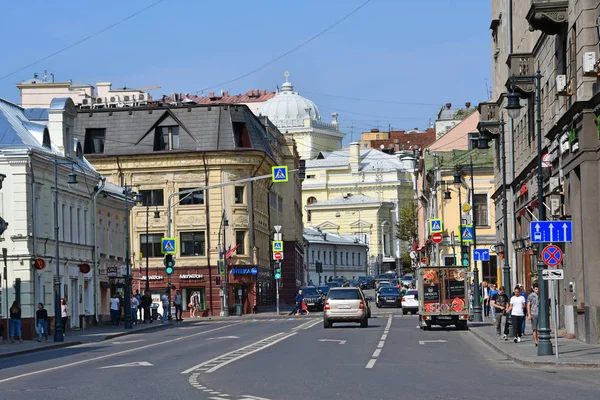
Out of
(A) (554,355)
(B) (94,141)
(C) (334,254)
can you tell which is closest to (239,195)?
(B) (94,141)

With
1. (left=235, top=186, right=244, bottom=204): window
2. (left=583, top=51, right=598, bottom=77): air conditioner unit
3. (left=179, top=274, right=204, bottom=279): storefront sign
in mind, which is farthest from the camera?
(left=235, top=186, right=244, bottom=204): window

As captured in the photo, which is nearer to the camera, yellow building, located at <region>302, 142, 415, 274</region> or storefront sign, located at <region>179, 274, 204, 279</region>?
storefront sign, located at <region>179, 274, 204, 279</region>

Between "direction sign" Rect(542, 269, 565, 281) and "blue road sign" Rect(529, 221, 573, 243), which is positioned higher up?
"blue road sign" Rect(529, 221, 573, 243)

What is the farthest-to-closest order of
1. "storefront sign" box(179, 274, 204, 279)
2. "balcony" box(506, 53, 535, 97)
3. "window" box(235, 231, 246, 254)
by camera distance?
"window" box(235, 231, 246, 254) < "storefront sign" box(179, 274, 204, 279) < "balcony" box(506, 53, 535, 97)

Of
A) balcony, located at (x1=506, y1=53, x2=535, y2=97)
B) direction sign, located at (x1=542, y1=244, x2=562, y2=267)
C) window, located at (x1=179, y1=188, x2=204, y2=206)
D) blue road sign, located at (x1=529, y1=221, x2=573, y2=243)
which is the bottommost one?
direction sign, located at (x1=542, y1=244, x2=562, y2=267)

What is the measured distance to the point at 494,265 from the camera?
81.6 meters

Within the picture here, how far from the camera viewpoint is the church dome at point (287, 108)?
170 m

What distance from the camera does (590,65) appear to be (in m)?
30.5

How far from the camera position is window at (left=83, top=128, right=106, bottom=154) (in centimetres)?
8606

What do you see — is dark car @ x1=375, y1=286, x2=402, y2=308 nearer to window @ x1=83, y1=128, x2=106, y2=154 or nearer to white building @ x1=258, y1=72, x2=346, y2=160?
window @ x1=83, y1=128, x2=106, y2=154

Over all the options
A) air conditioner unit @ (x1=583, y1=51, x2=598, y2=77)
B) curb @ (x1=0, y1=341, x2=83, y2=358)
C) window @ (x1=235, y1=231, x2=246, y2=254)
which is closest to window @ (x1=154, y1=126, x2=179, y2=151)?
window @ (x1=235, y1=231, x2=246, y2=254)

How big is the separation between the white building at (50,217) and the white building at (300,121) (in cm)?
9896

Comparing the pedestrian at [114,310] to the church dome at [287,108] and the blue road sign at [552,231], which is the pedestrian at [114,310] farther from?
the church dome at [287,108]

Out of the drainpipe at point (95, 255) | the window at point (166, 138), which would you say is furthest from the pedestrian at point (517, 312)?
the window at point (166, 138)
